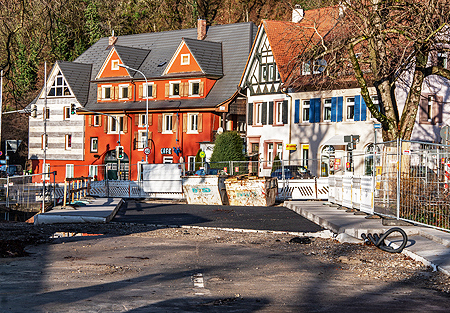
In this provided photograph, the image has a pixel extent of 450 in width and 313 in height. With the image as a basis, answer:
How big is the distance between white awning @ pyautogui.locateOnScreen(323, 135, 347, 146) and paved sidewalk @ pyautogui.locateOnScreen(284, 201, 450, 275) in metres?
26.8

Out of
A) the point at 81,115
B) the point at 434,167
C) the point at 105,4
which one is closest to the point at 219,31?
the point at 105,4

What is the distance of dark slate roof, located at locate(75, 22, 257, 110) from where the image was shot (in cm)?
6159

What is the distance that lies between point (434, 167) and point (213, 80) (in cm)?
4923

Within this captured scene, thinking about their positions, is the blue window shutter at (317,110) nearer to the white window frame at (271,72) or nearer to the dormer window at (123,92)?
the white window frame at (271,72)

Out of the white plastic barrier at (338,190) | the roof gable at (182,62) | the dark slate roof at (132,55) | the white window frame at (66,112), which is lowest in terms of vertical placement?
A: the white plastic barrier at (338,190)

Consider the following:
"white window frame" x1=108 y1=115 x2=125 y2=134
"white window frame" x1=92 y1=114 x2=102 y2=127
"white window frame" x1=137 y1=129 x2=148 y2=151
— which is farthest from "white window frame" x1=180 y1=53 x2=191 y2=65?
"white window frame" x1=92 y1=114 x2=102 y2=127

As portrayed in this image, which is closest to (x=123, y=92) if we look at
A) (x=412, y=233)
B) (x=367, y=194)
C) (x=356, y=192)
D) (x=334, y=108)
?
(x=334, y=108)

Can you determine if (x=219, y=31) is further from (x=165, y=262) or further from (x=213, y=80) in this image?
(x=165, y=262)

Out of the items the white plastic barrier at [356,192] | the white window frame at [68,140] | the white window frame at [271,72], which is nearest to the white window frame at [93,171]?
the white window frame at [271,72]

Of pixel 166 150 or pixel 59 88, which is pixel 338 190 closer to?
pixel 166 150

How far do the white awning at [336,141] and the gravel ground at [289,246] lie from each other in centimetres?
3000

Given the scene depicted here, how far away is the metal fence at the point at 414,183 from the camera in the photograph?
47.4 feet

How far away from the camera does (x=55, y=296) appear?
26.1 ft

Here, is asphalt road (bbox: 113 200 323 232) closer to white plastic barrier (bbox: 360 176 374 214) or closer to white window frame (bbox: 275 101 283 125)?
white plastic barrier (bbox: 360 176 374 214)
